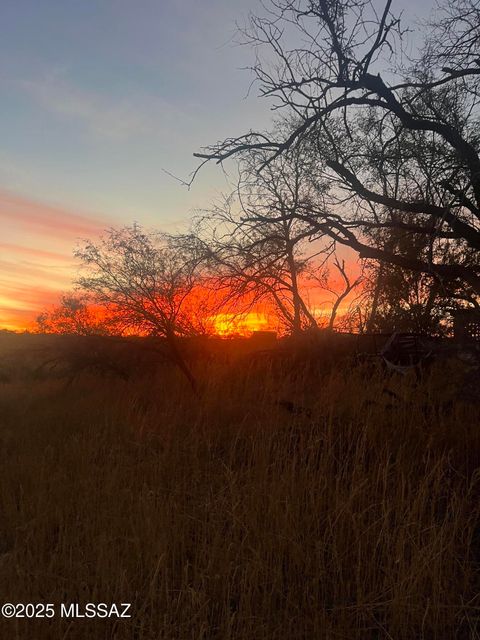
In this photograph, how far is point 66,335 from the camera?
13.4 meters

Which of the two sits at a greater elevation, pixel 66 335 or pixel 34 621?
pixel 66 335

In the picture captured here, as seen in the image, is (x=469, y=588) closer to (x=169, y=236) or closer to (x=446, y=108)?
(x=446, y=108)

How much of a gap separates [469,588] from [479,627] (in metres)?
0.29

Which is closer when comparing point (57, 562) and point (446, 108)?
point (57, 562)

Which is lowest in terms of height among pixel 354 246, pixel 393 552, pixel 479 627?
pixel 479 627

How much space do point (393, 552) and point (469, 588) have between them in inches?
17.9

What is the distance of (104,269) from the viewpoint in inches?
480

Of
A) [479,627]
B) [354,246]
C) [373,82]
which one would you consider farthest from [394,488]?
[373,82]

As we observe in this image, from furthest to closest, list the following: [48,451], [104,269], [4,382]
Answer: [4,382] → [104,269] → [48,451]

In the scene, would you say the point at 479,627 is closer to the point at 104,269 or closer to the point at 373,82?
the point at 373,82

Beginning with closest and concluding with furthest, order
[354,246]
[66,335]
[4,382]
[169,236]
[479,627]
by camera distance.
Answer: [479,627] → [354,246] → [169,236] → [66,335] → [4,382]

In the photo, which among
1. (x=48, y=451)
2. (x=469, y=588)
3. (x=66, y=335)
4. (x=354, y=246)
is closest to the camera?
(x=469, y=588)

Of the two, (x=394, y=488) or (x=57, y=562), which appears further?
(x=394, y=488)

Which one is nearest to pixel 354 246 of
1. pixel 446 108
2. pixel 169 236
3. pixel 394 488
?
pixel 446 108
